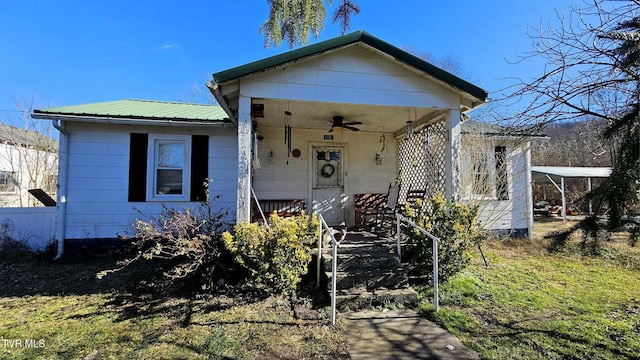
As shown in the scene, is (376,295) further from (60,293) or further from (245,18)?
(245,18)

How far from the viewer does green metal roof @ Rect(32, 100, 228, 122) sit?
6.21 metres

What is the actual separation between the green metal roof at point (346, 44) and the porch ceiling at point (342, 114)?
595 mm

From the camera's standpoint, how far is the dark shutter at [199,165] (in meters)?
6.93

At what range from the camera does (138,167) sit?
265 inches

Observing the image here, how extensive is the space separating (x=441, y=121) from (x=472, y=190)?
2496 millimetres

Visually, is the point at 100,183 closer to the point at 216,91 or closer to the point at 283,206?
the point at 216,91

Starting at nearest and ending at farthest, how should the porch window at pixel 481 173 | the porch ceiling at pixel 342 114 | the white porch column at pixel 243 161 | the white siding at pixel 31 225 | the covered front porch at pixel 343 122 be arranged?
the white porch column at pixel 243 161
the covered front porch at pixel 343 122
the porch ceiling at pixel 342 114
the white siding at pixel 31 225
the porch window at pixel 481 173

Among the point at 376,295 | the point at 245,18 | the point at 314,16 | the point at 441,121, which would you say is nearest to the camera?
the point at 376,295

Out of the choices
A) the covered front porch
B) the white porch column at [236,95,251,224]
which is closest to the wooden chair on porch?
the covered front porch

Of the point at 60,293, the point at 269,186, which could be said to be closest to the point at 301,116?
the point at 269,186

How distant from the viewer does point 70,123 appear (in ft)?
21.1

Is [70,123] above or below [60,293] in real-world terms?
above

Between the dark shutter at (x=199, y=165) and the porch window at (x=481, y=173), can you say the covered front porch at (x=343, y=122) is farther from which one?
the porch window at (x=481, y=173)

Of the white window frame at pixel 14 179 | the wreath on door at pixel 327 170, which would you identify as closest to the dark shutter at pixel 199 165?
the wreath on door at pixel 327 170
